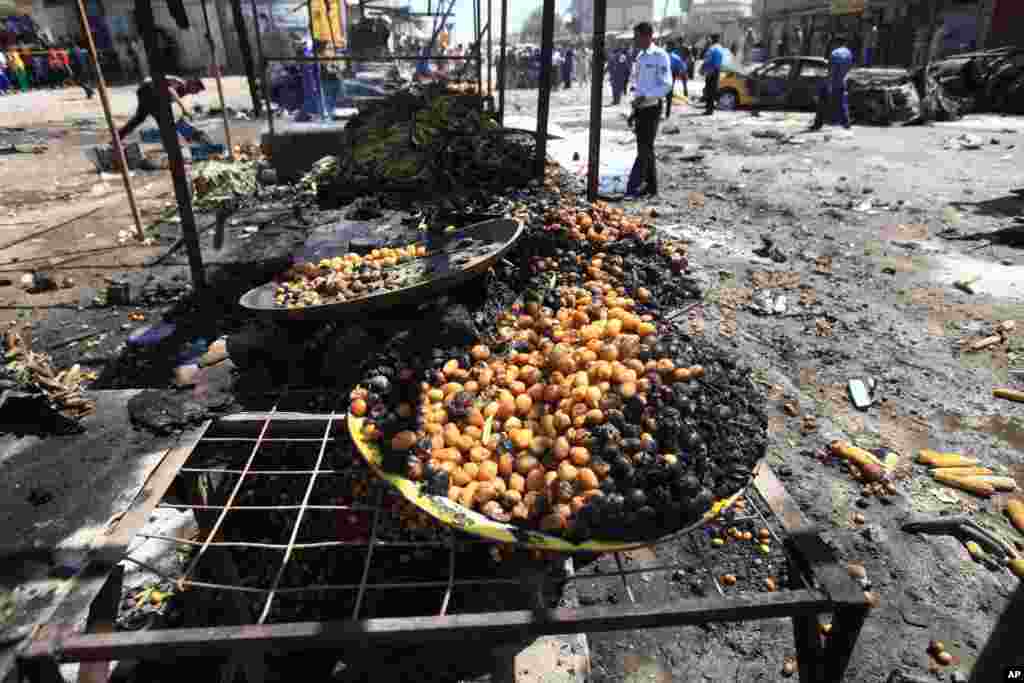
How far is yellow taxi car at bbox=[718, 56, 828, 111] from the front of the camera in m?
19.3

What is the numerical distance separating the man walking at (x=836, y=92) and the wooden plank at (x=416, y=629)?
57.3ft

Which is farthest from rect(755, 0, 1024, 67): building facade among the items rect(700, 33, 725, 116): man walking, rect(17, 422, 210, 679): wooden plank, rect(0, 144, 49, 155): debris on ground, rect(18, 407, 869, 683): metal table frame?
rect(0, 144, 49, 155): debris on ground

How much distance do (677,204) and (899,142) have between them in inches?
344

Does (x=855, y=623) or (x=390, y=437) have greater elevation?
(x=390, y=437)

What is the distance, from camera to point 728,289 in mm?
6832

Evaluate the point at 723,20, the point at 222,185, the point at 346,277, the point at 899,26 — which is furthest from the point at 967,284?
the point at 723,20

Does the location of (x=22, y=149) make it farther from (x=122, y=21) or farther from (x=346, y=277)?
(x=122, y=21)

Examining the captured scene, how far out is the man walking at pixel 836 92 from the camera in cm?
1541

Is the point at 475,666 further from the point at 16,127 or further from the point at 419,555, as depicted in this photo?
the point at 16,127

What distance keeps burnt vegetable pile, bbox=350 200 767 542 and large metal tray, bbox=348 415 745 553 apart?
0.10ft

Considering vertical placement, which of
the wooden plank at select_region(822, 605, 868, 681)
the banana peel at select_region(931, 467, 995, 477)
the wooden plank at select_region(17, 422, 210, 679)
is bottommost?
the banana peel at select_region(931, 467, 995, 477)

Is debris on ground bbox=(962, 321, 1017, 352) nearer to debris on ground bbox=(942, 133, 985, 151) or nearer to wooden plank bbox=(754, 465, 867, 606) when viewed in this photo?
wooden plank bbox=(754, 465, 867, 606)

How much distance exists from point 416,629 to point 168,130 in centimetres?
534

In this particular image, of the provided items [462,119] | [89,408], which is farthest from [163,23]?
[89,408]
